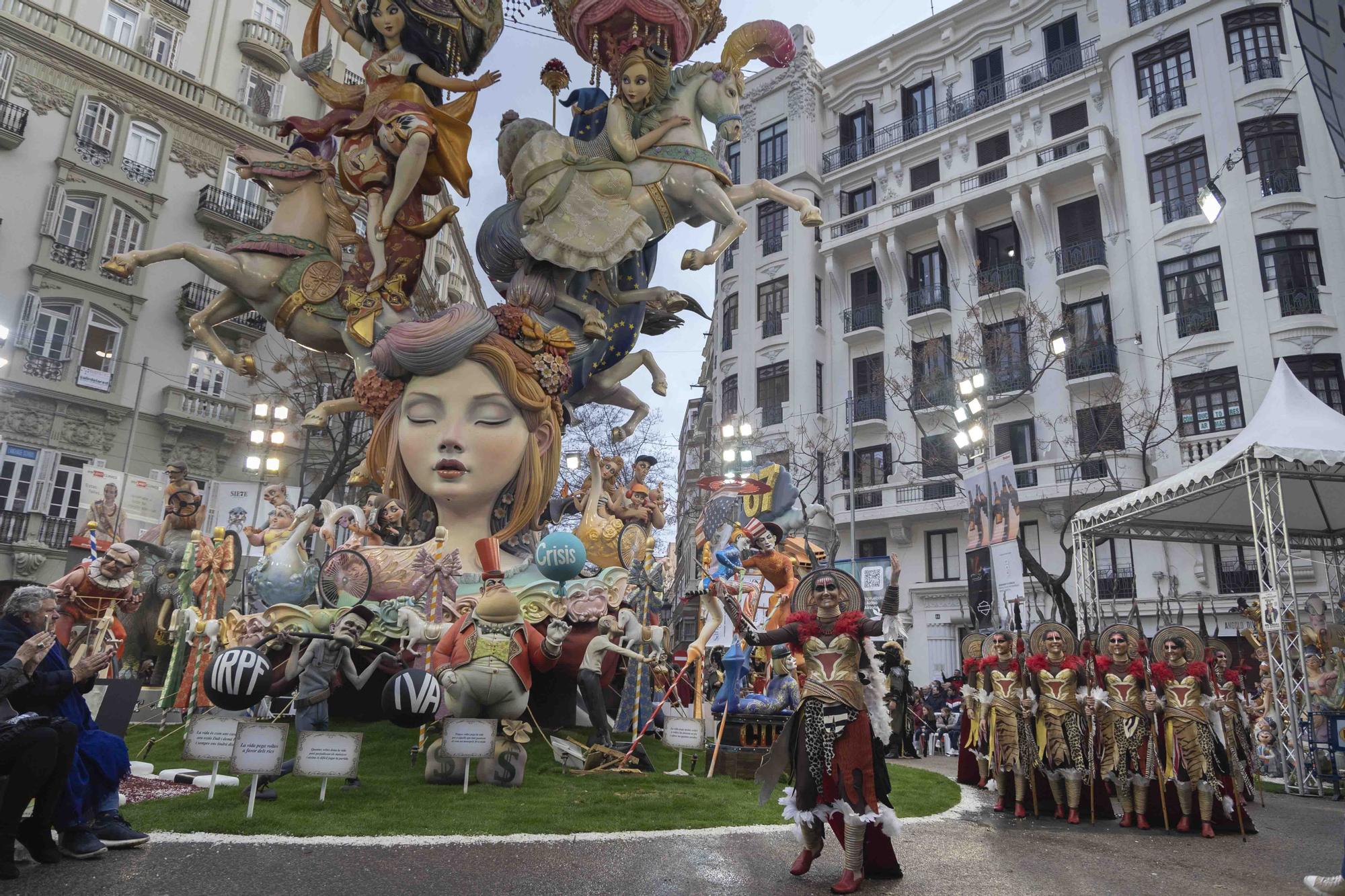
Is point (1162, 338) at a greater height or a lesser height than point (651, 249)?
greater

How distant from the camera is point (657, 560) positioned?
11.5m

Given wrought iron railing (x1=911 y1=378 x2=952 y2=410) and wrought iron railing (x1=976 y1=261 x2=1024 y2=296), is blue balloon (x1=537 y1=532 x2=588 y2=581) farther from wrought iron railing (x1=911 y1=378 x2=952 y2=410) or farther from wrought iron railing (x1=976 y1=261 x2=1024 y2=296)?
wrought iron railing (x1=976 y1=261 x2=1024 y2=296)

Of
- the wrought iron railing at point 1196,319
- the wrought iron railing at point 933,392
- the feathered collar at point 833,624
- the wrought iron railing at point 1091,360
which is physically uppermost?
the wrought iron railing at point 1196,319

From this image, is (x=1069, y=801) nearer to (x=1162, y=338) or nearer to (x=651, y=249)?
(x=651, y=249)

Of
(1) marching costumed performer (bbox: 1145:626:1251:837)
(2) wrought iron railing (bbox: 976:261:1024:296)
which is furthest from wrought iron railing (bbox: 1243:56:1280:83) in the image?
(1) marching costumed performer (bbox: 1145:626:1251:837)

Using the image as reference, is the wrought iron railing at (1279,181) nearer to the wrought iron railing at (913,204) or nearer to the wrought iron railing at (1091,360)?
the wrought iron railing at (1091,360)

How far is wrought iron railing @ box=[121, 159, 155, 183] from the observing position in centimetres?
2281

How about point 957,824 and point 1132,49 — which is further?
point 1132,49

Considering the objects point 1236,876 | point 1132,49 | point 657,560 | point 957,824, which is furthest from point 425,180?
point 1132,49

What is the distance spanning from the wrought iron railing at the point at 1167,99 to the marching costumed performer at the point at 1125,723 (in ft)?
69.5

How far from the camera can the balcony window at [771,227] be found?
30922 millimetres

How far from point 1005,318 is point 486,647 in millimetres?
22159

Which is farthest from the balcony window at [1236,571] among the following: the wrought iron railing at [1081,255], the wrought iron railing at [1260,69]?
the wrought iron railing at [1260,69]

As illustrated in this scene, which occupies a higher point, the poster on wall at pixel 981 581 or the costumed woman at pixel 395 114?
the costumed woman at pixel 395 114
